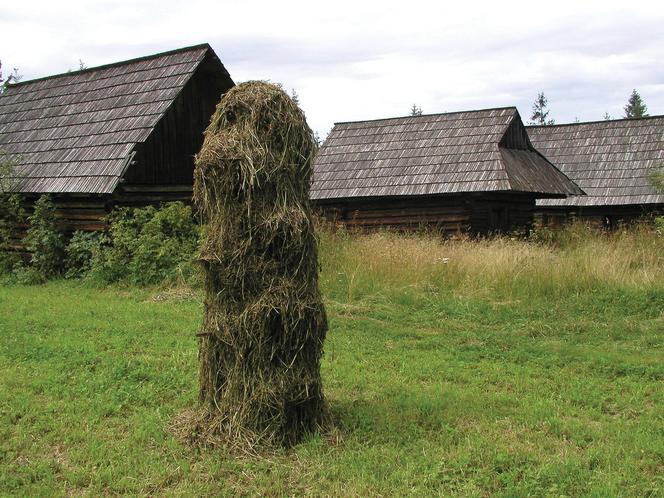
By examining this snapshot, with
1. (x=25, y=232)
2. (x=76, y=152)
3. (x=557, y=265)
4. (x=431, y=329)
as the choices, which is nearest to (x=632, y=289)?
(x=557, y=265)

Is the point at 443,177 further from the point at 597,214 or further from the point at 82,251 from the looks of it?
the point at 82,251

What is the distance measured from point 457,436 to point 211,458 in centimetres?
172

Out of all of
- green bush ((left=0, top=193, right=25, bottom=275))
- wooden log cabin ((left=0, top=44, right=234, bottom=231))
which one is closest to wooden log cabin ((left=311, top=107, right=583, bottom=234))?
wooden log cabin ((left=0, top=44, right=234, bottom=231))

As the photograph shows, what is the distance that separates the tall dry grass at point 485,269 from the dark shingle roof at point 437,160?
5438mm

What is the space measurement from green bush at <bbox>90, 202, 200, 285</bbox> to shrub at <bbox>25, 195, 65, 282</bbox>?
117 cm

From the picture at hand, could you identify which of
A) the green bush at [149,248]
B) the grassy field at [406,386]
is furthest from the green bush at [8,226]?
the grassy field at [406,386]

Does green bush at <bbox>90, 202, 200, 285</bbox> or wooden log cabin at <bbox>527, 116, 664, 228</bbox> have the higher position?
wooden log cabin at <bbox>527, 116, 664, 228</bbox>

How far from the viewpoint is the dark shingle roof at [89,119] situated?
14.8 metres

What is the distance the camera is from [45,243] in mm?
14312

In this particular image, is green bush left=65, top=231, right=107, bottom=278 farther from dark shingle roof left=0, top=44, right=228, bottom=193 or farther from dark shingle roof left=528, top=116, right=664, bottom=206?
dark shingle roof left=528, top=116, right=664, bottom=206

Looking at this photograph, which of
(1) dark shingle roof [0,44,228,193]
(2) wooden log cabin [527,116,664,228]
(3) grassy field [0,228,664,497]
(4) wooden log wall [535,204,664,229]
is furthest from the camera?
(2) wooden log cabin [527,116,664,228]

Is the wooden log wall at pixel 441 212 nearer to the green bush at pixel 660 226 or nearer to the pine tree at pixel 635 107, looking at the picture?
the green bush at pixel 660 226

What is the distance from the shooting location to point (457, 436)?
16.3 ft

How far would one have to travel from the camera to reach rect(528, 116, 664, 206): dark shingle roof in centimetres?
2216
